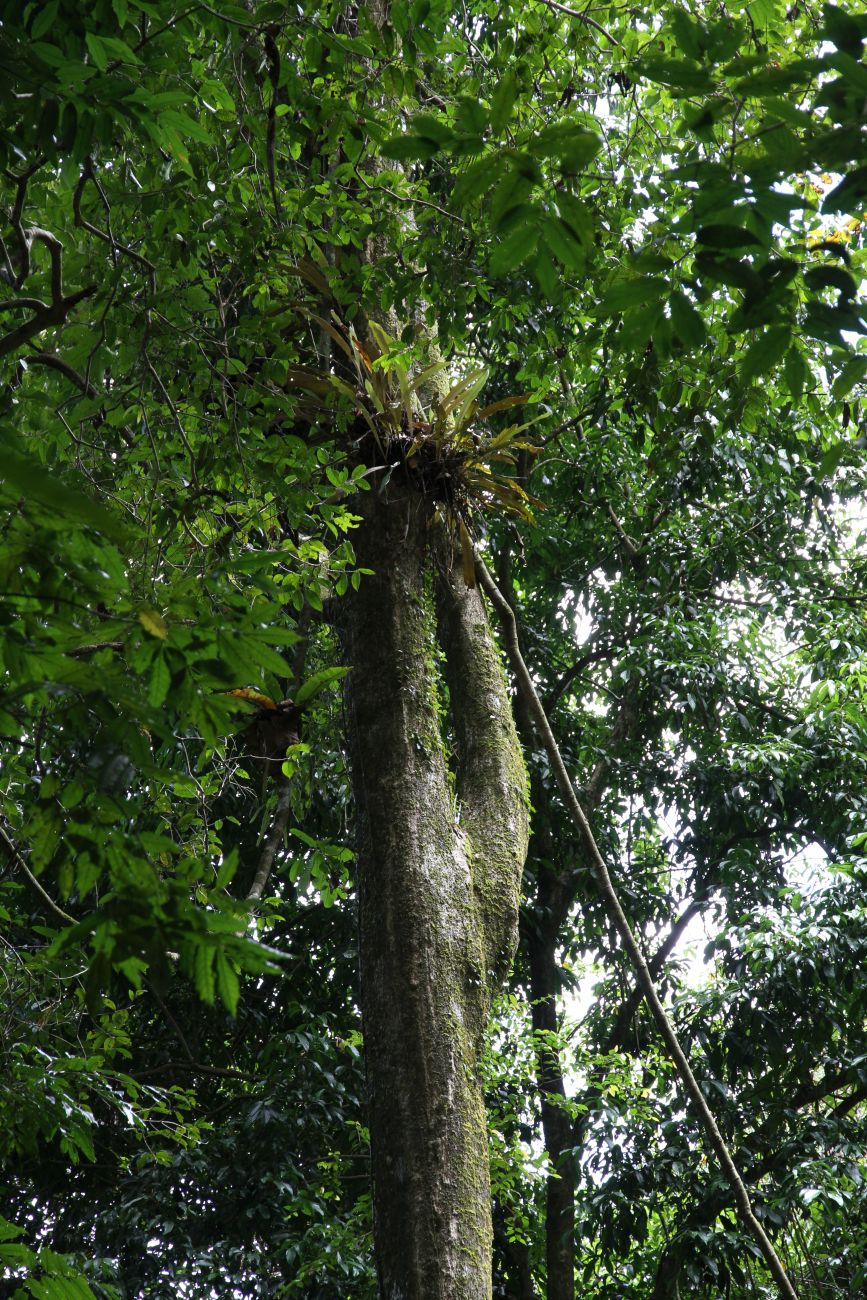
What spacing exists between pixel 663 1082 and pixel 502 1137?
0.79 metres

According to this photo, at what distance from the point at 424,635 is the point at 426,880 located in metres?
0.56

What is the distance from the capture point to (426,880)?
6.89 feet

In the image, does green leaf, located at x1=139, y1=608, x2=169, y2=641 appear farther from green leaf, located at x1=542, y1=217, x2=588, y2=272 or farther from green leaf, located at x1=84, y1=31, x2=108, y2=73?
green leaf, located at x1=84, y1=31, x2=108, y2=73

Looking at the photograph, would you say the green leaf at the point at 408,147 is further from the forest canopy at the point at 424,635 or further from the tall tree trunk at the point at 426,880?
the tall tree trunk at the point at 426,880

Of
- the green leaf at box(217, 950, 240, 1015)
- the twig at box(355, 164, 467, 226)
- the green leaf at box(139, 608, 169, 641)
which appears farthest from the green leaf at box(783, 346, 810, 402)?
the twig at box(355, 164, 467, 226)

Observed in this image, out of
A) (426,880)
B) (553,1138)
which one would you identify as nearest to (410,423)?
(426,880)

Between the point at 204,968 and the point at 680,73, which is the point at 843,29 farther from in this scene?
the point at 204,968

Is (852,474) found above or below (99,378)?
above

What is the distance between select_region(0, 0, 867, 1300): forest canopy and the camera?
1243 mm

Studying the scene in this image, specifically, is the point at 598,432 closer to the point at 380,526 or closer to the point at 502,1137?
the point at 380,526

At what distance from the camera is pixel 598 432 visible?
5039mm

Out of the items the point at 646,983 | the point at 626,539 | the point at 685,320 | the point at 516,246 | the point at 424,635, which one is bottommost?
the point at 646,983

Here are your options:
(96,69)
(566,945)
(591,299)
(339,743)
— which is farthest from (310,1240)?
(96,69)

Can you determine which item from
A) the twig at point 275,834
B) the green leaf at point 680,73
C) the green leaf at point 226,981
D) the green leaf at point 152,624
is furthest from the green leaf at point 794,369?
the twig at point 275,834
